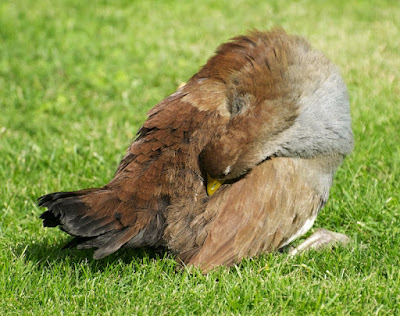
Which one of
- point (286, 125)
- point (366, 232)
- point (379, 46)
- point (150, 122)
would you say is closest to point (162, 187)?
point (150, 122)

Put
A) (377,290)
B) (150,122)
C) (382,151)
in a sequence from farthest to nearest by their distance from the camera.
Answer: (382,151) < (150,122) < (377,290)

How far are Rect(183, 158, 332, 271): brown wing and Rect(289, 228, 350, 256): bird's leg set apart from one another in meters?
0.21

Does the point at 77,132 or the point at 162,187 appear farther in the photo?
the point at 77,132

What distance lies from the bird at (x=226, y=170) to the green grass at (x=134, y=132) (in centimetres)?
23

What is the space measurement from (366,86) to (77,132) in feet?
10.6

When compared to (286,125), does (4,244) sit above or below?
below

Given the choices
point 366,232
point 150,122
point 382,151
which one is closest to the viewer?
point 150,122

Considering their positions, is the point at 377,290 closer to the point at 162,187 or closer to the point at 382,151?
the point at 162,187

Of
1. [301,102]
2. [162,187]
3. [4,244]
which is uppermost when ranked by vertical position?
[301,102]

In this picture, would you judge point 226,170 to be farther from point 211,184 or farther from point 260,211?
point 260,211

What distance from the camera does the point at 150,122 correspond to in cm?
410

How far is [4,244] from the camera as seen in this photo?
165 inches

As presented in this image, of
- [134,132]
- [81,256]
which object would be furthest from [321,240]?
[134,132]

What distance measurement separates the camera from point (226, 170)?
3.78 meters
